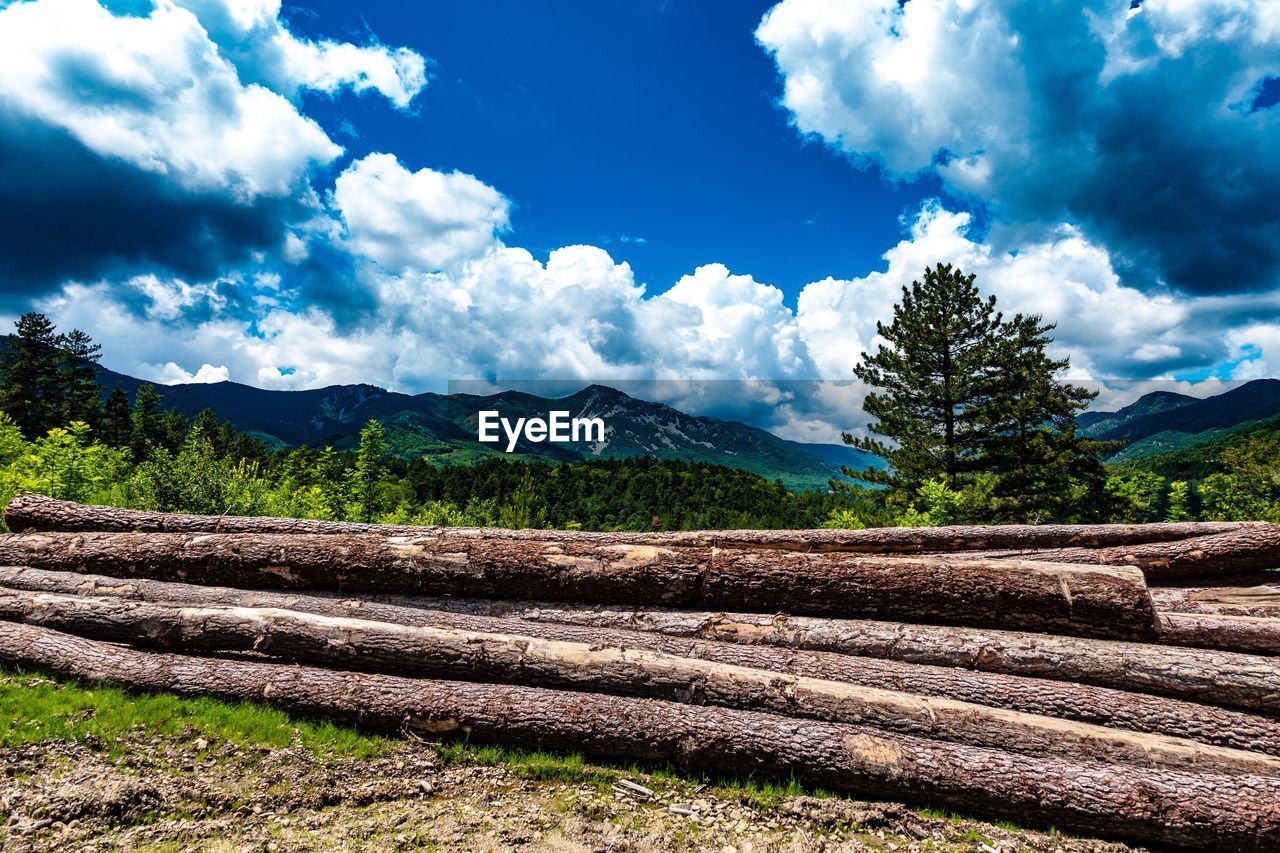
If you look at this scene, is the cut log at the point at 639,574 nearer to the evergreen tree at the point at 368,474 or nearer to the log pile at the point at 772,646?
the log pile at the point at 772,646

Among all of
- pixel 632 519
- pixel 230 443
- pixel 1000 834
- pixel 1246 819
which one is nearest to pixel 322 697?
pixel 1000 834

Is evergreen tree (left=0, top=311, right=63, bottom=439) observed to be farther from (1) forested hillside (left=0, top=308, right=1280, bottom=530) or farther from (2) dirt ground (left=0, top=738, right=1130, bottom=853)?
(2) dirt ground (left=0, top=738, right=1130, bottom=853)

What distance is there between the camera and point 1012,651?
17.2 ft

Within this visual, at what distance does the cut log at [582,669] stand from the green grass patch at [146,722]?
2.06ft

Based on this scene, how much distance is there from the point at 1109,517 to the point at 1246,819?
40.6 metres

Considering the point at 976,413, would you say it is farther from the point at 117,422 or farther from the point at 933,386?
the point at 117,422

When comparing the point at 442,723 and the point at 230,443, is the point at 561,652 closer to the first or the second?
the point at 442,723

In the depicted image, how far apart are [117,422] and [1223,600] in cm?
9580

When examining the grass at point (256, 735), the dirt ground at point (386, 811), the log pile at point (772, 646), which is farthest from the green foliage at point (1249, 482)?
the grass at point (256, 735)

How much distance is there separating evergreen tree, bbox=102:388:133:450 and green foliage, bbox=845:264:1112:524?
83.0 m

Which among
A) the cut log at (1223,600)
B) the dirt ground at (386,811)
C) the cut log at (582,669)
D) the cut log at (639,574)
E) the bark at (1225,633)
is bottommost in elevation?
the dirt ground at (386,811)

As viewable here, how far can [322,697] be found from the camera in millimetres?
5250

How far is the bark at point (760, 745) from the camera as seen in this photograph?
13.6ft

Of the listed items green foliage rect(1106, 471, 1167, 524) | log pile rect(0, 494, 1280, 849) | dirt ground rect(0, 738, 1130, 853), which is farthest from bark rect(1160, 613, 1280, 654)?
green foliage rect(1106, 471, 1167, 524)
